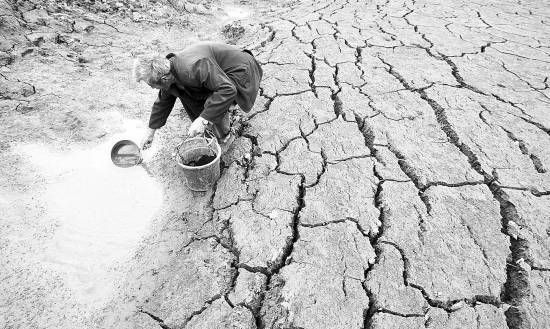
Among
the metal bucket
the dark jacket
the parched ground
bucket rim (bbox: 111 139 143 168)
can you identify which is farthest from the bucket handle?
bucket rim (bbox: 111 139 143 168)

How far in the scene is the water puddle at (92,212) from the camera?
6.43 ft

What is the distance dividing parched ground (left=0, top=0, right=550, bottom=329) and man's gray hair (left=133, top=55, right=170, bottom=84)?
0.78 meters

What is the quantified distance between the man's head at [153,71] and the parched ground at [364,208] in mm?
736

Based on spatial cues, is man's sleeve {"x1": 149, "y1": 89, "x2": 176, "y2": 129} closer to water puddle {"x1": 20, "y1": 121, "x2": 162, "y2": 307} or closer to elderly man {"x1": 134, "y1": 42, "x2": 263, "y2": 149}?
elderly man {"x1": 134, "y1": 42, "x2": 263, "y2": 149}

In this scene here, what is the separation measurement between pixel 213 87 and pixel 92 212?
1246 millimetres

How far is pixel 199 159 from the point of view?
2469mm

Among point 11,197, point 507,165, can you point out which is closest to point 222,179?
point 11,197

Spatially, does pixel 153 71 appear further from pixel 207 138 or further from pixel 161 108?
pixel 207 138

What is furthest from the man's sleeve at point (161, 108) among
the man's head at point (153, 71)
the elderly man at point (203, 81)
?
the man's head at point (153, 71)

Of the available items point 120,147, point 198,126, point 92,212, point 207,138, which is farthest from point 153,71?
point 92,212

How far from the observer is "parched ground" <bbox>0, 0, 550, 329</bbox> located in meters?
1.68

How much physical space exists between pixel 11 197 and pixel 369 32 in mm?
4238

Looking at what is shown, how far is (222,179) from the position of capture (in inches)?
97.6

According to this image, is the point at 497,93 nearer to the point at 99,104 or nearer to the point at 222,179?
the point at 222,179
